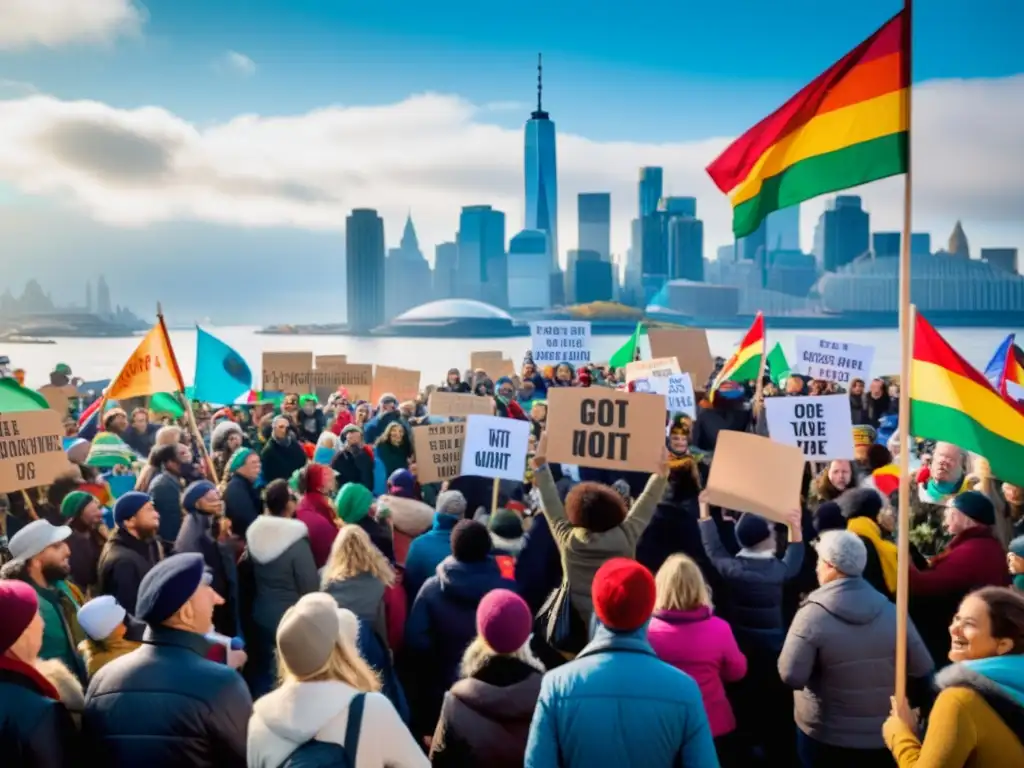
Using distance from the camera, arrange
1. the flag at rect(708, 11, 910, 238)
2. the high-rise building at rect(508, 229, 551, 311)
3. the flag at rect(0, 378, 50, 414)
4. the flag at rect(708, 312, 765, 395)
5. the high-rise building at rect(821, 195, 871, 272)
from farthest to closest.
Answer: the high-rise building at rect(508, 229, 551, 311) < the high-rise building at rect(821, 195, 871, 272) < the flag at rect(708, 312, 765, 395) < the flag at rect(0, 378, 50, 414) < the flag at rect(708, 11, 910, 238)

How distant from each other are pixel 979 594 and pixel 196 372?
8.99 metres

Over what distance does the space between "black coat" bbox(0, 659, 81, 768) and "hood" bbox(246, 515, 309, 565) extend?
2165 mm

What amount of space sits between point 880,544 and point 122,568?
12.6 feet

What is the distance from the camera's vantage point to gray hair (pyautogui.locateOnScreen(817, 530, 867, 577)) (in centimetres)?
393

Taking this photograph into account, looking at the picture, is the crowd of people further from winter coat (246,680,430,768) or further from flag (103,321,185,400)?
flag (103,321,185,400)

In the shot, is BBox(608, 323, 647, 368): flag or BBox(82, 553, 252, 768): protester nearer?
BBox(82, 553, 252, 768): protester

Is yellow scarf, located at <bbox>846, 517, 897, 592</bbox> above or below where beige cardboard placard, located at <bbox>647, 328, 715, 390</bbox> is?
below

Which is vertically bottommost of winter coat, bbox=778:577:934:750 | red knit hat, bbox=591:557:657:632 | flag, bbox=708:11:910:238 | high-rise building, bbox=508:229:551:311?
winter coat, bbox=778:577:934:750

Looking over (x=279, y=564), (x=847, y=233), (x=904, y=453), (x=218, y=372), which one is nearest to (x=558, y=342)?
(x=218, y=372)

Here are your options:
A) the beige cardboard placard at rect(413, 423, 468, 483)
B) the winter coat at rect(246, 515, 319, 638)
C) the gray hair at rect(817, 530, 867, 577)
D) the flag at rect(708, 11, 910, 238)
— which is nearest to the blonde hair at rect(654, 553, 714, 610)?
the gray hair at rect(817, 530, 867, 577)

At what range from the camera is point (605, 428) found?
5.98m

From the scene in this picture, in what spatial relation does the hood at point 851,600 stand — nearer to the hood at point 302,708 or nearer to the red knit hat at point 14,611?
the hood at point 302,708

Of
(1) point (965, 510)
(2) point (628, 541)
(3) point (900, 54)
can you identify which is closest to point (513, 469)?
(2) point (628, 541)

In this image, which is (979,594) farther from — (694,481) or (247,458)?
(247,458)
